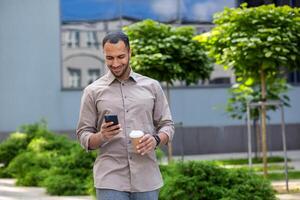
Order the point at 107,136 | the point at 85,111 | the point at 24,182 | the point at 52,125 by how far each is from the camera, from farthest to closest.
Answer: the point at 52,125 → the point at 24,182 → the point at 85,111 → the point at 107,136

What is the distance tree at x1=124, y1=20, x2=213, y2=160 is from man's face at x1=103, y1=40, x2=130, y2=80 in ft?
28.8

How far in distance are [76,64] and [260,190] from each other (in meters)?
12.8

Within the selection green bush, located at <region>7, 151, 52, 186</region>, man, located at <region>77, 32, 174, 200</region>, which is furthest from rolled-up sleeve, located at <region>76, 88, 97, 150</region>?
green bush, located at <region>7, 151, 52, 186</region>

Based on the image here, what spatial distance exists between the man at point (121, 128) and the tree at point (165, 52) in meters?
8.72

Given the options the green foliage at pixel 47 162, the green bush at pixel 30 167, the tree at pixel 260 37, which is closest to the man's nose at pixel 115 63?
the green foliage at pixel 47 162

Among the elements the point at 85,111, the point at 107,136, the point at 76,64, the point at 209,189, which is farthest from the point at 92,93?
the point at 76,64

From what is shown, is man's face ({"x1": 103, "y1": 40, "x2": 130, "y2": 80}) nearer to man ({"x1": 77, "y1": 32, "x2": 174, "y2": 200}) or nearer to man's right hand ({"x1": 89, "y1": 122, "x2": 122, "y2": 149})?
man ({"x1": 77, "y1": 32, "x2": 174, "y2": 200})

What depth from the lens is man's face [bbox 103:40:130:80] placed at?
12.0 ft

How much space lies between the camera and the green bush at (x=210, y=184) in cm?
798

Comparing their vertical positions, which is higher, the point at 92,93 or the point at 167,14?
the point at 167,14

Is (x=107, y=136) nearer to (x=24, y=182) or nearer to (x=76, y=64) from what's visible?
(x=24, y=182)

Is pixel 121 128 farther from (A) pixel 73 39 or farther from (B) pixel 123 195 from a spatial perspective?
(A) pixel 73 39

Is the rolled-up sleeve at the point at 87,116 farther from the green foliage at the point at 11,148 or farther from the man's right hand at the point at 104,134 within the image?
the green foliage at the point at 11,148

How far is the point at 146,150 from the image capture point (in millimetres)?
3482
